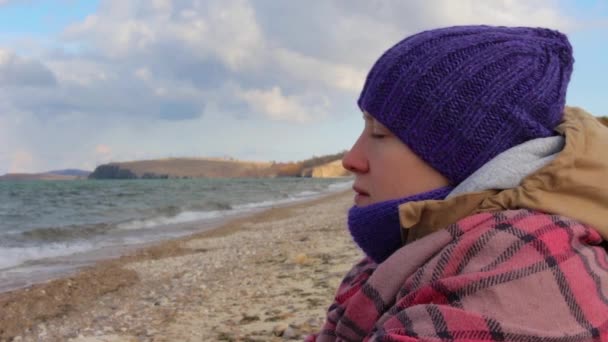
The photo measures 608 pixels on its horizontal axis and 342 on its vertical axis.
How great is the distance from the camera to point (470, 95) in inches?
55.2

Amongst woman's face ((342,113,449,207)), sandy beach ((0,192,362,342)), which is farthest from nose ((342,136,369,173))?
sandy beach ((0,192,362,342))

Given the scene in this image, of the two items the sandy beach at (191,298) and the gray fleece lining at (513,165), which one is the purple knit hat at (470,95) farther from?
the sandy beach at (191,298)

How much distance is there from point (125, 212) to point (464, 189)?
23.9m

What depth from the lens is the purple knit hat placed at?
1397 mm

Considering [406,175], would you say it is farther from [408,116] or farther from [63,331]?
[63,331]

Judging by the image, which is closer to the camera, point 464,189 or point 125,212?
point 464,189

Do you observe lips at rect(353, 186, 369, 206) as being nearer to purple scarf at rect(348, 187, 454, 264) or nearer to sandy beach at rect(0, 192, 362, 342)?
purple scarf at rect(348, 187, 454, 264)

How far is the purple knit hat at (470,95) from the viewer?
1.40 metres

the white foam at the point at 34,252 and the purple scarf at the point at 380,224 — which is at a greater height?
the purple scarf at the point at 380,224

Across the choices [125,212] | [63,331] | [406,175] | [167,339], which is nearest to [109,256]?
[63,331]

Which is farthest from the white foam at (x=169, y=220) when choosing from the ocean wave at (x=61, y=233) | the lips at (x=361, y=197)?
the lips at (x=361, y=197)

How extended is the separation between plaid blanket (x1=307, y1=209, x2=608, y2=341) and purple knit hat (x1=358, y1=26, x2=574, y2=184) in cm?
21

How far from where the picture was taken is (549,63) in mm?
1486

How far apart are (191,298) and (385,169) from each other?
→ 5617 millimetres
